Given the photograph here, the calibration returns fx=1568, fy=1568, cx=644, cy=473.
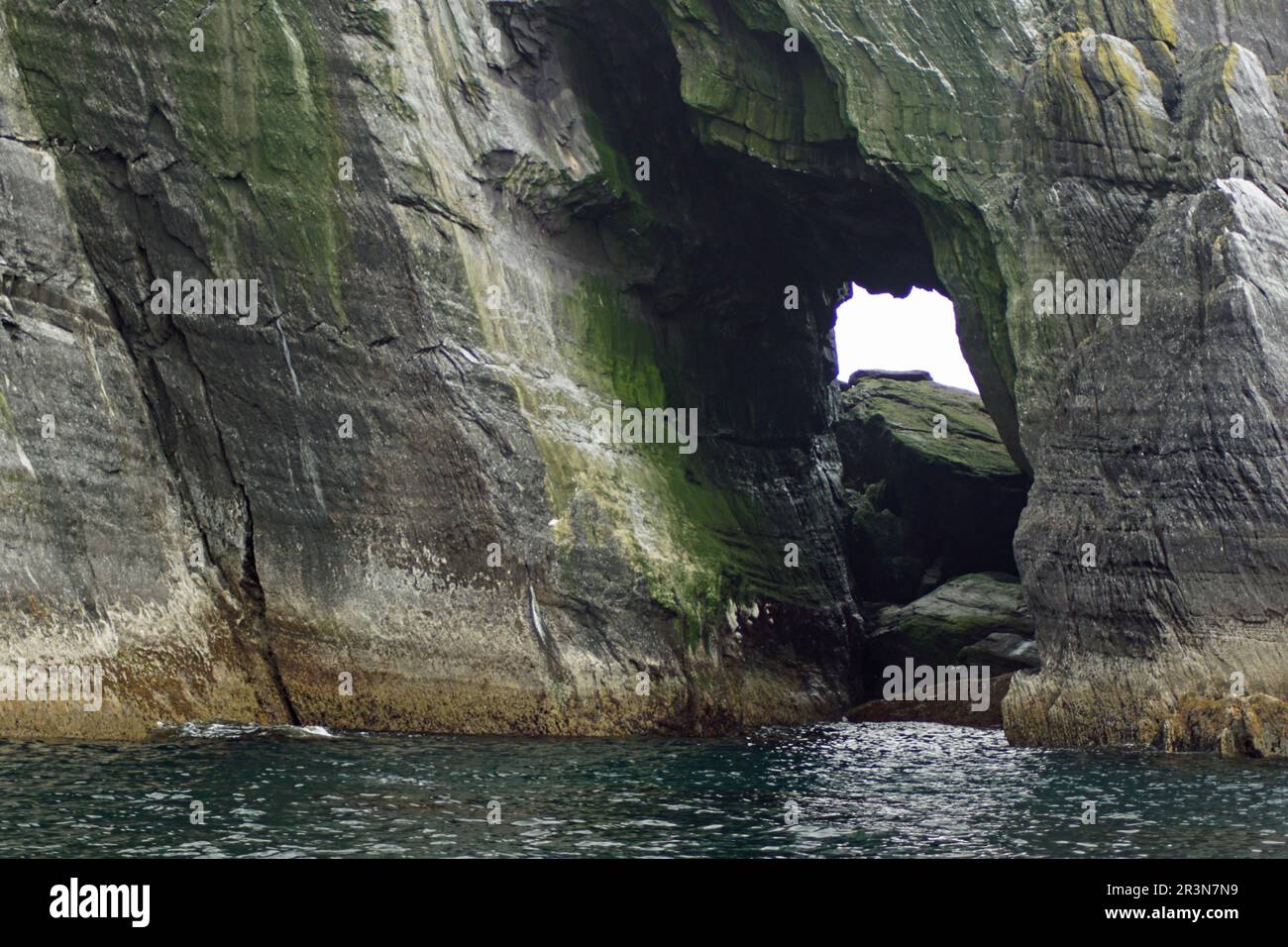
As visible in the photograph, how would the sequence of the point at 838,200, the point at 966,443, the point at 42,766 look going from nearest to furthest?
the point at 42,766 < the point at 838,200 < the point at 966,443

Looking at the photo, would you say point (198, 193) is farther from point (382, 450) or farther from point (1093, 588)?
→ point (1093, 588)

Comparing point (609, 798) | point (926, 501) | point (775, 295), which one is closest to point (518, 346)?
point (775, 295)

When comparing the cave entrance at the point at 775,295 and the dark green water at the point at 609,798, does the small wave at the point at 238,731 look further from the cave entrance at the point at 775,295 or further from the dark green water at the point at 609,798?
the cave entrance at the point at 775,295

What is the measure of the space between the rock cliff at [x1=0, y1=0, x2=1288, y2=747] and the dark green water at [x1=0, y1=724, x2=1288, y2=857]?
2583mm

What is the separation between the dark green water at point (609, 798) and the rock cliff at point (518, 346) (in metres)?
2.58

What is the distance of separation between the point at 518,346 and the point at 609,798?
13573 millimetres

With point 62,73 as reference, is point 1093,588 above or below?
below

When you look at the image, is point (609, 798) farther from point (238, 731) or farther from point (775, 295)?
point (775, 295)

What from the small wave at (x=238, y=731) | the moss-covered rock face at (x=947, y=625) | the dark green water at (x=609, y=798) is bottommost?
the dark green water at (x=609, y=798)

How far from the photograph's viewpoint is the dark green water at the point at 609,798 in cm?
1842

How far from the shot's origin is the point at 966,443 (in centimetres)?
4597

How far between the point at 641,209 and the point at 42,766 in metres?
19.1

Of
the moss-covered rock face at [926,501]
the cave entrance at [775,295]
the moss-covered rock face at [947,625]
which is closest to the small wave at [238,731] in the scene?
the cave entrance at [775,295]
